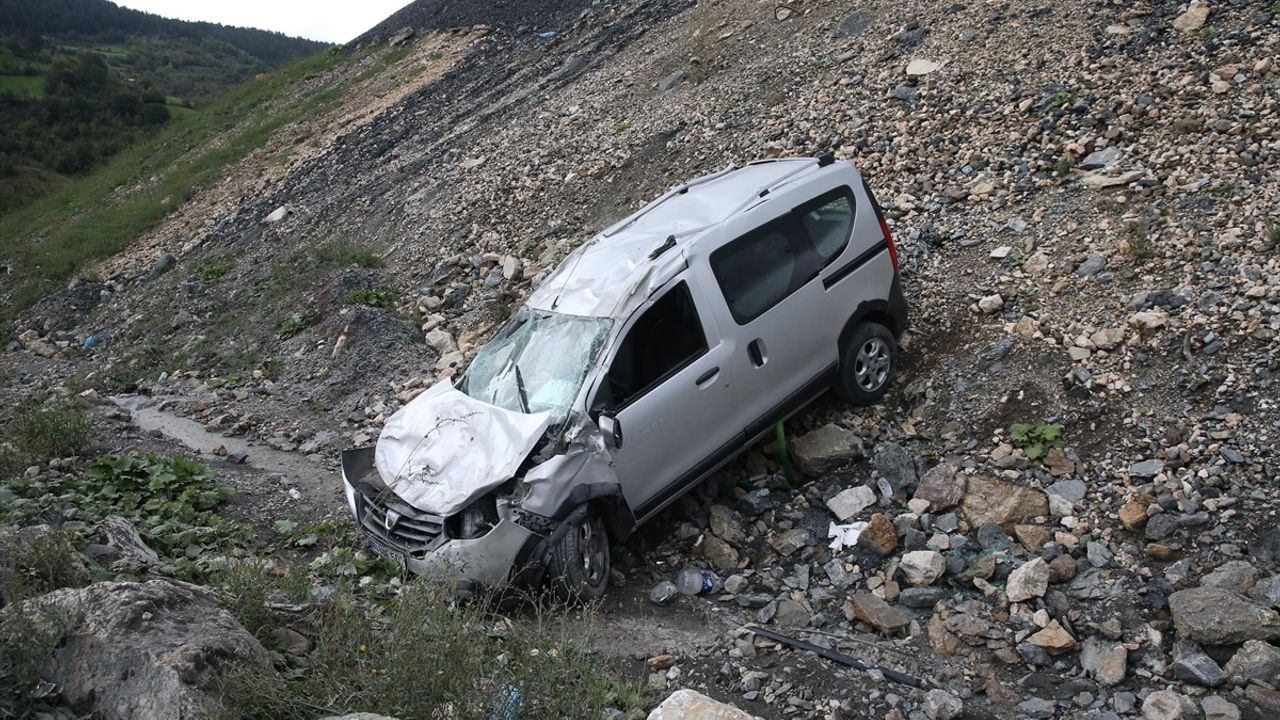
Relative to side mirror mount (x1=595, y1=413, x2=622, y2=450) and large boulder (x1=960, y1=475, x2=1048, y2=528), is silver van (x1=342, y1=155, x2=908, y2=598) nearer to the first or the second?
side mirror mount (x1=595, y1=413, x2=622, y2=450)

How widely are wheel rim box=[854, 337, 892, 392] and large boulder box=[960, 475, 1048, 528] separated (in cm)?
121

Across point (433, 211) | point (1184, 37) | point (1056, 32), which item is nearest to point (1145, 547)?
point (1184, 37)

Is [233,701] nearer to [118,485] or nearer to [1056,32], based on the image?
[118,485]

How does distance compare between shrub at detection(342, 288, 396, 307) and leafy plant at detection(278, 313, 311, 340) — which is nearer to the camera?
shrub at detection(342, 288, 396, 307)

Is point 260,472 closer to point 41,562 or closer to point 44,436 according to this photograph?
point 44,436

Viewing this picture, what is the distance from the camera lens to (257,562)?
5.04 m

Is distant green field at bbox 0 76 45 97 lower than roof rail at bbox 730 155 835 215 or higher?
higher

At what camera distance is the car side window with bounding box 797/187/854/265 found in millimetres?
6570

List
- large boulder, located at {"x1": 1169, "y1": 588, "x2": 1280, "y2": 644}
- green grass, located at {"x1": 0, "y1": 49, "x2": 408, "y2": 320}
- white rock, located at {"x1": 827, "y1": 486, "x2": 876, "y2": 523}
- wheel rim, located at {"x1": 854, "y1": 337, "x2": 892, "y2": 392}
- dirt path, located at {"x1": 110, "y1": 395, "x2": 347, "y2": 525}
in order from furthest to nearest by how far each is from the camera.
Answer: green grass, located at {"x1": 0, "y1": 49, "x2": 408, "y2": 320} → dirt path, located at {"x1": 110, "y1": 395, "x2": 347, "y2": 525} → wheel rim, located at {"x1": 854, "y1": 337, "x2": 892, "y2": 392} → white rock, located at {"x1": 827, "y1": 486, "x2": 876, "y2": 523} → large boulder, located at {"x1": 1169, "y1": 588, "x2": 1280, "y2": 644}

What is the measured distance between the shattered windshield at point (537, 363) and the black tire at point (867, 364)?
6.39 feet

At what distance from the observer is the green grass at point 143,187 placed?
16703mm

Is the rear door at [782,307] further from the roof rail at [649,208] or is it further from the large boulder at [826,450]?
the roof rail at [649,208]

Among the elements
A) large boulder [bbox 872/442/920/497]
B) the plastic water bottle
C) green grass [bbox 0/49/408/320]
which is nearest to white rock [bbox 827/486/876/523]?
large boulder [bbox 872/442/920/497]

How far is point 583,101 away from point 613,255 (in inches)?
329
